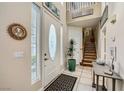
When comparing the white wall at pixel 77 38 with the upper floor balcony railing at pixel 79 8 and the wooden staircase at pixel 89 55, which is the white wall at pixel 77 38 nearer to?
the wooden staircase at pixel 89 55

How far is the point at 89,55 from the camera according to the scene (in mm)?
7855

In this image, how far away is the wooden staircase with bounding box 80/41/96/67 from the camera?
709 cm

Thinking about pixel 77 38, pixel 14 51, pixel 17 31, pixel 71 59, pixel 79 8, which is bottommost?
pixel 71 59

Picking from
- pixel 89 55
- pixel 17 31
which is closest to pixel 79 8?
pixel 89 55

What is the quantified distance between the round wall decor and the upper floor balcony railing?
3.98m

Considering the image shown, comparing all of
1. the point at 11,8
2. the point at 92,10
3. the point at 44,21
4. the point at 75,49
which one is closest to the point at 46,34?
the point at 44,21

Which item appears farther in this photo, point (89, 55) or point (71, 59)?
point (89, 55)

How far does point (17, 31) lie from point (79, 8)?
15.0 ft

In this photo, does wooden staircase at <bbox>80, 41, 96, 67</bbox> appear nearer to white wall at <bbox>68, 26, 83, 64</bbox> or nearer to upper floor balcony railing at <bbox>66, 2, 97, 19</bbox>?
white wall at <bbox>68, 26, 83, 64</bbox>

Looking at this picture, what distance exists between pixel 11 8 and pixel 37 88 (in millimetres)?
1911

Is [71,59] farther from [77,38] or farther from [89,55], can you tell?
[89,55]

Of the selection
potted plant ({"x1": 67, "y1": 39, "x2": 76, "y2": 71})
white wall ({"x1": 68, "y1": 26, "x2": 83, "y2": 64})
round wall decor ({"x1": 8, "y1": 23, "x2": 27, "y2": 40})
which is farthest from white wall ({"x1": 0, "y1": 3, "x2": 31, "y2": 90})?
white wall ({"x1": 68, "y1": 26, "x2": 83, "y2": 64})

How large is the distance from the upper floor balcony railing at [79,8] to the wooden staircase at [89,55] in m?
2.92

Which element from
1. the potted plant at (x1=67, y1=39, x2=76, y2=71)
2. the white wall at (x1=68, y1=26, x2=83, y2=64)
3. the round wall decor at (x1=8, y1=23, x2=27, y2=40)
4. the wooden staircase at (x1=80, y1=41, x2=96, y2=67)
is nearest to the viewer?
the round wall decor at (x1=8, y1=23, x2=27, y2=40)
